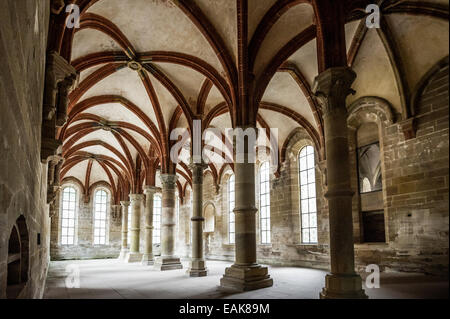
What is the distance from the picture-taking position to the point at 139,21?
1037 centimetres

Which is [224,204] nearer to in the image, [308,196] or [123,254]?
[123,254]

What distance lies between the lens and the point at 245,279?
8484 millimetres

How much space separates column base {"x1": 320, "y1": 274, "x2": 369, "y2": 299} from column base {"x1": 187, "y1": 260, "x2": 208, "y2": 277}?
6.50 meters

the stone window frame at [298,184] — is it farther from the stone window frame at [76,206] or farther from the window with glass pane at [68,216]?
the window with glass pane at [68,216]

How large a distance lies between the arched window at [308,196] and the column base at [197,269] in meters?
5.07

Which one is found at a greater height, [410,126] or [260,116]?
[260,116]

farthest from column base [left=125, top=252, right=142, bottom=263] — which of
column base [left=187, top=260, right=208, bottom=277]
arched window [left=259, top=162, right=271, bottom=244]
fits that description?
column base [left=187, top=260, right=208, bottom=277]

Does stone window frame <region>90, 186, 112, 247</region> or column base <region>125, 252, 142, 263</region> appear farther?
stone window frame <region>90, 186, 112, 247</region>

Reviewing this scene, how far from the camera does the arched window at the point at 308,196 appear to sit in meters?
14.9

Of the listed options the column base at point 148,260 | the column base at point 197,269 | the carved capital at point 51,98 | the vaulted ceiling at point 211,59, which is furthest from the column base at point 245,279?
the column base at point 148,260

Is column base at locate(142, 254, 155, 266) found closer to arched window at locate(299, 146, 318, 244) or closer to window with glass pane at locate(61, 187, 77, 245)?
arched window at locate(299, 146, 318, 244)

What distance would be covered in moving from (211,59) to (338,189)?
247 inches

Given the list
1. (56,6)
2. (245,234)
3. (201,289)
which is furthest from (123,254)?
(56,6)

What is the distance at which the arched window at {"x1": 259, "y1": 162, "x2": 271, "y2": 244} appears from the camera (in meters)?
17.7
